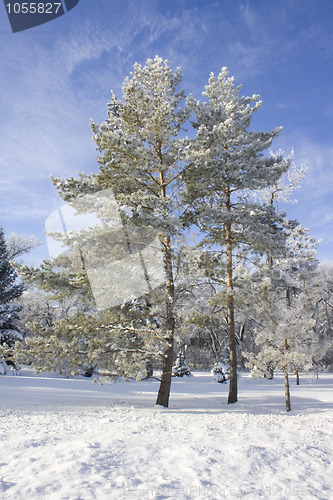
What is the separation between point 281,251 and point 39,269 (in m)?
8.35

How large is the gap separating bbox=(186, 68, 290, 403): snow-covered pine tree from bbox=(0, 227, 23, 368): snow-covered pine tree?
17.4m

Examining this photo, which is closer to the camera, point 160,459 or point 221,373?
point 160,459

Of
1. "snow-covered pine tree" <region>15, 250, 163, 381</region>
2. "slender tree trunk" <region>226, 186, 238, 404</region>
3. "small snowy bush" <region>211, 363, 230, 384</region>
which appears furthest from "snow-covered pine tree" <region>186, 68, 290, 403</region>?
"small snowy bush" <region>211, 363, 230, 384</region>

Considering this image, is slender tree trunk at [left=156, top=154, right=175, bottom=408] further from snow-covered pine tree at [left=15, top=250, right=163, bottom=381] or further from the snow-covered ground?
the snow-covered ground

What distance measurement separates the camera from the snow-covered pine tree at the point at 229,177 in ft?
34.3

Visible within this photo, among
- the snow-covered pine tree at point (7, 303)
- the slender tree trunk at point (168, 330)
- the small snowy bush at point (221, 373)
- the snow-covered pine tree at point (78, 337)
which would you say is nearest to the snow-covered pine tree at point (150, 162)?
the slender tree trunk at point (168, 330)

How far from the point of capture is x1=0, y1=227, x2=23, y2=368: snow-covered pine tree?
23.0 metres

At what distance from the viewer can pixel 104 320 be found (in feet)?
31.6

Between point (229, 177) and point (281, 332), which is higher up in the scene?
point (229, 177)

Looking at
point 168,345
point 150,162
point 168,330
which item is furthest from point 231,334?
point 150,162

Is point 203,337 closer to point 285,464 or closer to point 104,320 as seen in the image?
point 104,320

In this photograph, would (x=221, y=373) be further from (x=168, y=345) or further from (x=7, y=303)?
(x=7, y=303)

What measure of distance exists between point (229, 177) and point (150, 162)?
284cm

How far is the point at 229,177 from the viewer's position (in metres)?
10.9
